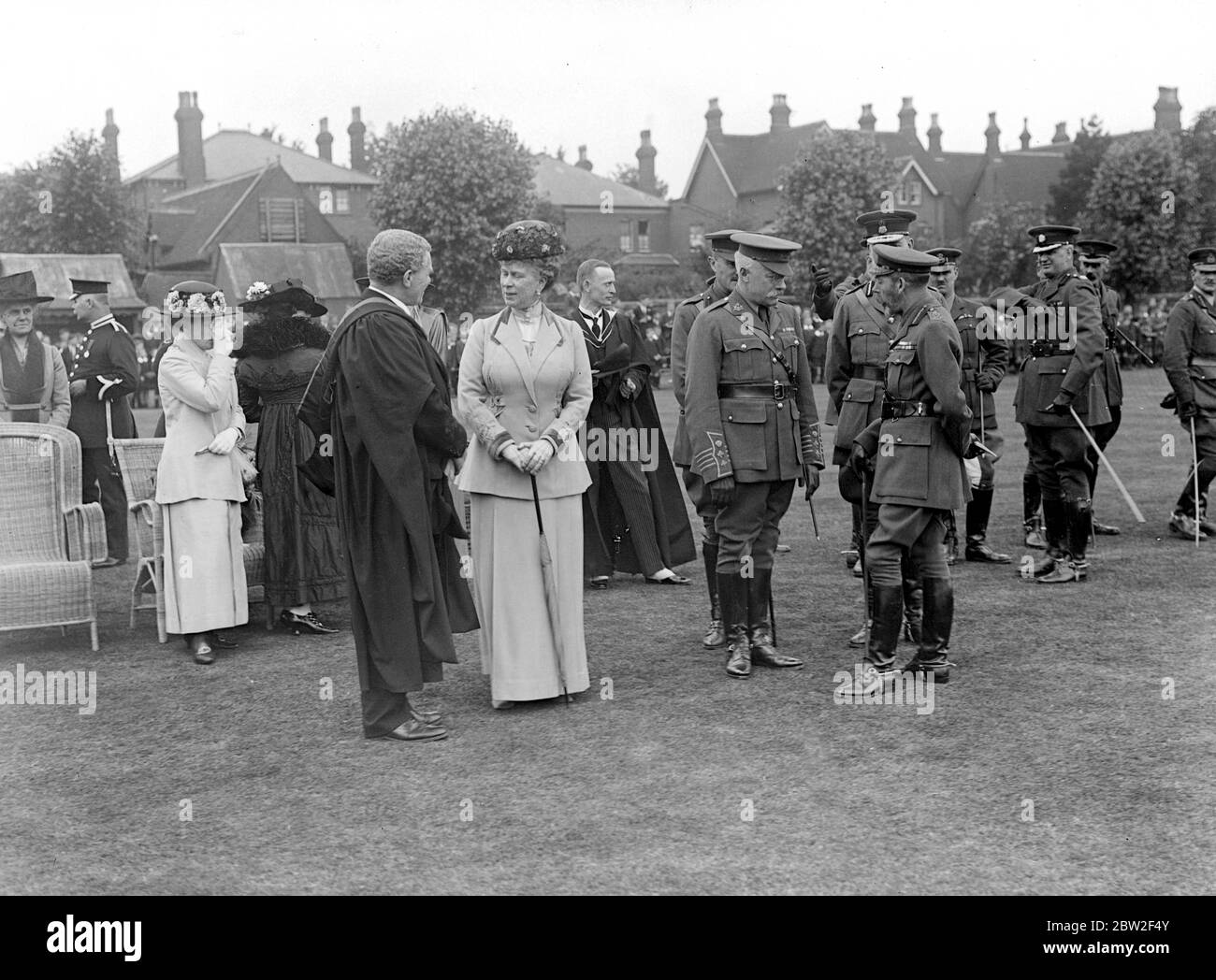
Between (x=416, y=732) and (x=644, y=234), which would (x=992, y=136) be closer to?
(x=644, y=234)

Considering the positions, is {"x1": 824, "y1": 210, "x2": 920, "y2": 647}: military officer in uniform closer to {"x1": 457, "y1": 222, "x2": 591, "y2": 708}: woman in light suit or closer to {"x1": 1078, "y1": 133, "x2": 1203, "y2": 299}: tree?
{"x1": 457, "y1": 222, "x2": 591, "y2": 708}: woman in light suit

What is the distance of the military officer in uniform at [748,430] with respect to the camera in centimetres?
666

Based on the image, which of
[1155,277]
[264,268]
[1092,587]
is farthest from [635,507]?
[264,268]

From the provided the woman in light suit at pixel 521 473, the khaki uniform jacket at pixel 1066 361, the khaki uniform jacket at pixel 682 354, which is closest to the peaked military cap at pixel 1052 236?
the khaki uniform jacket at pixel 1066 361

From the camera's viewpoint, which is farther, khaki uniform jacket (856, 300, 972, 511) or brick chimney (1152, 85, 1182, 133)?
brick chimney (1152, 85, 1182, 133)

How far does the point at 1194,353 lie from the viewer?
10.6 m

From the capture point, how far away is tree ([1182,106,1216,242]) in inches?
1868

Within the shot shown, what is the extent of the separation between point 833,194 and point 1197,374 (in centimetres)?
4688

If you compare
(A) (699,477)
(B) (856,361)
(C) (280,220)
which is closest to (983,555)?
(B) (856,361)

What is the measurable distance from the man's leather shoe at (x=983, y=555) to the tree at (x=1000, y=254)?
39.1m

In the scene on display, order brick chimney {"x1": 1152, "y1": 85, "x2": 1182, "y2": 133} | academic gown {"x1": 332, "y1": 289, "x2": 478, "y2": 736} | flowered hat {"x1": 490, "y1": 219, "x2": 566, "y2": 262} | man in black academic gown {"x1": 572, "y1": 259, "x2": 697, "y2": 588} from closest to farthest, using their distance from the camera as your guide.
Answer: academic gown {"x1": 332, "y1": 289, "x2": 478, "y2": 736}, flowered hat {"x1": 490, "y1": 219, "x2": 566, "y2": 262}, man in black academic gown {"x1": 572, "y1": 259, "x2": 697, "y2": 588}, brick chimney {"x1": 1152, "y1": 85, "x2": 1182, "y2": 133}

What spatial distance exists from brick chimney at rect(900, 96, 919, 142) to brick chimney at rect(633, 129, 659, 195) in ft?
64.5

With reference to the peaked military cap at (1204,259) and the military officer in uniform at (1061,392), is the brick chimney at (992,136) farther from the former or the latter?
the military officer in uniform at (1061,392)

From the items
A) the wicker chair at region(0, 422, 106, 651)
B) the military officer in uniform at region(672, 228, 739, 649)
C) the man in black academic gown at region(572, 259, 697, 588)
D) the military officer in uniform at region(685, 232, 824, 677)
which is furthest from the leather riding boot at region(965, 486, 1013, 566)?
the wicker chair at region(0, 422, 106, 651)
